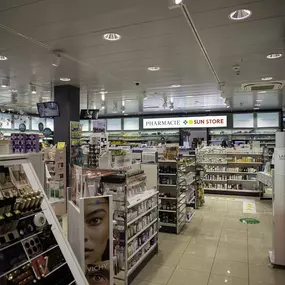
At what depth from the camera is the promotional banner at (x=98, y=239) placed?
2.70 meters

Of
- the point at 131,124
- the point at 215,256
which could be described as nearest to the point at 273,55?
the point at 215,256

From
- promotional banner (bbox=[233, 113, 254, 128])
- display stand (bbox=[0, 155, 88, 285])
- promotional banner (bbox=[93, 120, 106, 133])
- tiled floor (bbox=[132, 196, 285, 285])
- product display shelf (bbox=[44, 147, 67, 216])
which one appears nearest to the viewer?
display stand (bbox=[0, 155, 88, 285])

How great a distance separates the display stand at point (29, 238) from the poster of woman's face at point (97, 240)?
52 cm

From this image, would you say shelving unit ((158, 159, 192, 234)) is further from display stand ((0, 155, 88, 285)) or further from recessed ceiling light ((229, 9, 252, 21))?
display stand ((0, 155, 88, 285))

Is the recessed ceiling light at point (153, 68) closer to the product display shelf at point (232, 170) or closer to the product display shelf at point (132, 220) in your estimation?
the product display shelf at point (132, 220)

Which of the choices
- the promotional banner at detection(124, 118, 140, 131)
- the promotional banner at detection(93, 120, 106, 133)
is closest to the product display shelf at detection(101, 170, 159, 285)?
the promotional banner at detection(93, 120, 106, 133)

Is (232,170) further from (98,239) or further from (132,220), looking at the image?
(98,239)

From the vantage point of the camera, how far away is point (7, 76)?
6.31 metres

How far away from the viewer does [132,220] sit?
3.63 metres

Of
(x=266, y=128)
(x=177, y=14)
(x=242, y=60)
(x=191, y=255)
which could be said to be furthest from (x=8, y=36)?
(x=266, y=128)

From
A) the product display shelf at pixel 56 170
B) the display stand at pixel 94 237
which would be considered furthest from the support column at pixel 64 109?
the display stand at pixel 94 237

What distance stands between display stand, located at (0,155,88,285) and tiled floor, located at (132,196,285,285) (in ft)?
6.35

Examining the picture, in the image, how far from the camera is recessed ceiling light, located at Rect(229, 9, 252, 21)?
10.4 ft

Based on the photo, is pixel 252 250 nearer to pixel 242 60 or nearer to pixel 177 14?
pixel 242 60
